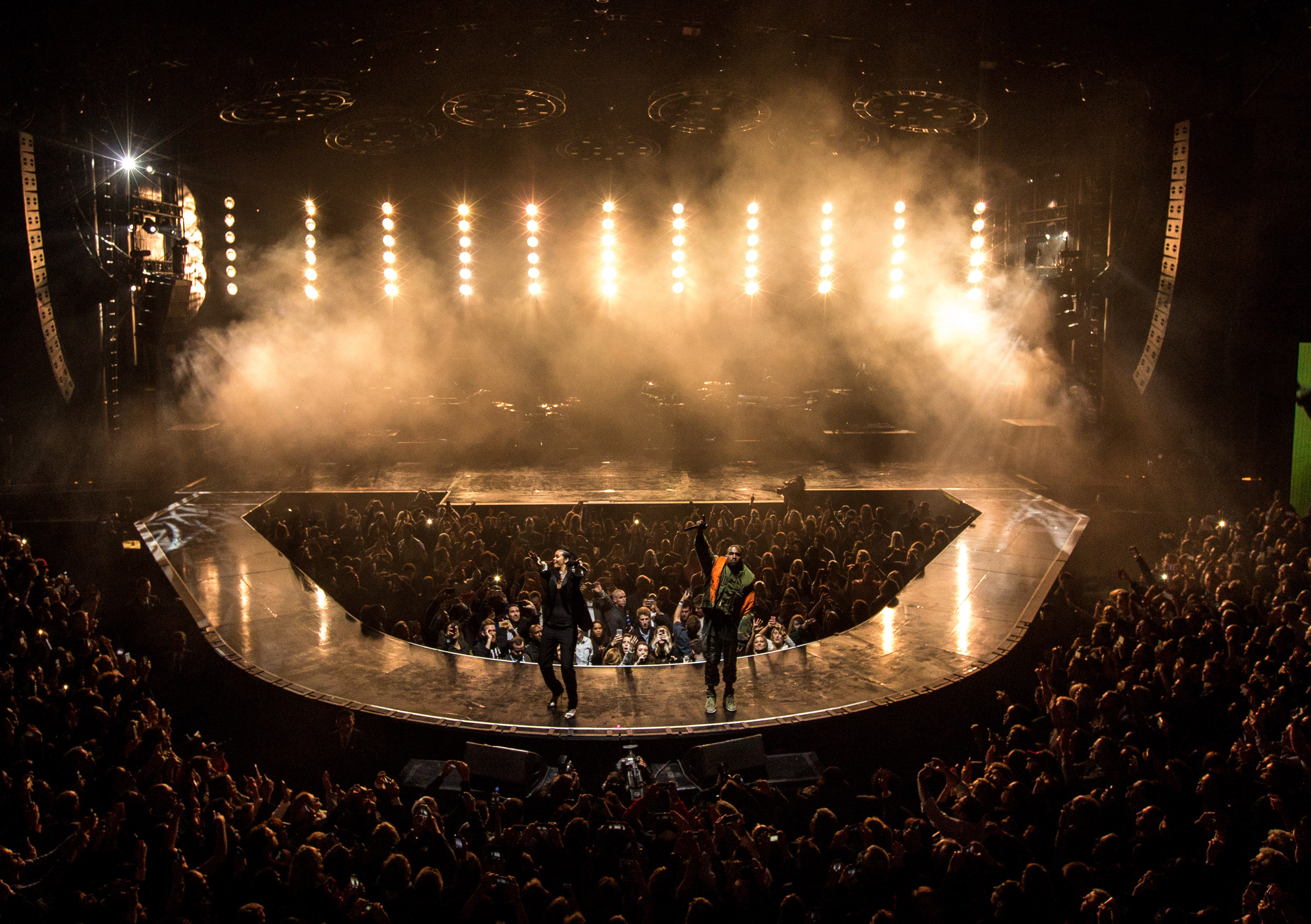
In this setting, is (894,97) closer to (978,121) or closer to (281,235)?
(978,121)

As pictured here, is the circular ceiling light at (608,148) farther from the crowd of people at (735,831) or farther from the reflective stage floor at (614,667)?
the crowd of people at (735,831)

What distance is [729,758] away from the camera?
5113 millimetres

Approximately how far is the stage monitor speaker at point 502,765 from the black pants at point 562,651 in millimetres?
553

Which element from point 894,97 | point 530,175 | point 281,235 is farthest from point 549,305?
point 894,97

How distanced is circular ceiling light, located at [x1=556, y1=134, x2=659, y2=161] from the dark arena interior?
0.14 metres

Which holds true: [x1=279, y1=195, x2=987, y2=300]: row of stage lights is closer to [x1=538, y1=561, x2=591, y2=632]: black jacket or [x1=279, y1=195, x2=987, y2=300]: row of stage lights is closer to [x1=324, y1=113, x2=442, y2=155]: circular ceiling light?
[x1=324, y1=113, x2=442, y2=155]: circular ceiling light

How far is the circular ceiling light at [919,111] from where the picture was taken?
10547 millimetres

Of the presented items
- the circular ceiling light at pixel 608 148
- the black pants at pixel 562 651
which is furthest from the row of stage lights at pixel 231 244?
the black pants at pixel 562 651

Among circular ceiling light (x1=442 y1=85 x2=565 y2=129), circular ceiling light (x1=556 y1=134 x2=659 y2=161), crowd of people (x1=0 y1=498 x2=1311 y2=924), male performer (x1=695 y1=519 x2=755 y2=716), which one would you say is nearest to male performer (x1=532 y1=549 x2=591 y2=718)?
male performer (x1=695 y1=519 x2=755 y2=716)

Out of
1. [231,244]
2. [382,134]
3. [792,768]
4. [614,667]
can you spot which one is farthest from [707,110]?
[231,244]

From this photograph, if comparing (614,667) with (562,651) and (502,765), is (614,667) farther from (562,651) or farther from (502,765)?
(502,765)

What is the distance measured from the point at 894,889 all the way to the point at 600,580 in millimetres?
4674

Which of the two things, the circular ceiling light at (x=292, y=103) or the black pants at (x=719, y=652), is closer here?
the black pants at (x=719, y=652)

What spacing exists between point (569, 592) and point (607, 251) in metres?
13.9
